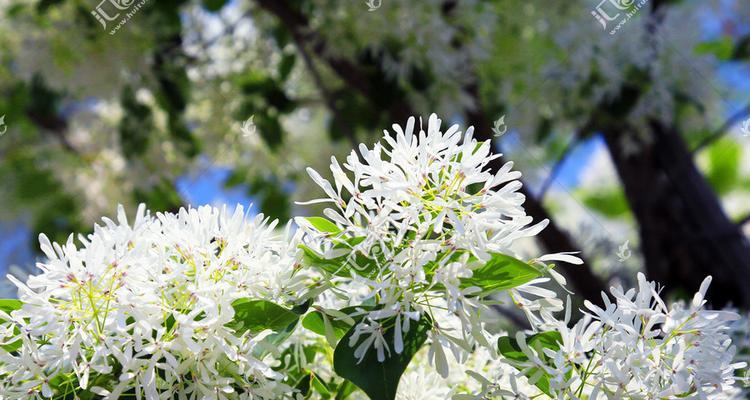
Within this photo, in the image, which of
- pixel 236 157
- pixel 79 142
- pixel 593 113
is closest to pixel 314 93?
pixel 236 157

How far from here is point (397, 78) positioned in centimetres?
170

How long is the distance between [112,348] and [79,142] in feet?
7.47

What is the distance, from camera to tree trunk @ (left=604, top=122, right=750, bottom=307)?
1.91 meters

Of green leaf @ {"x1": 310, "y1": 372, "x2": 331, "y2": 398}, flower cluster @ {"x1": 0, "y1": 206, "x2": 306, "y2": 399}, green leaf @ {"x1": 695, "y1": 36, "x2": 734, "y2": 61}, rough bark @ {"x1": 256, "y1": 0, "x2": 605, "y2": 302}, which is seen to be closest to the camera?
flower cluster @ {"x1": 0, "y1": 206, "x2": 306, "y2": 399}

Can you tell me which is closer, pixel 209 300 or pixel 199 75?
pixel 209 300

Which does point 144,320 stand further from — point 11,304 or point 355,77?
point 355,77

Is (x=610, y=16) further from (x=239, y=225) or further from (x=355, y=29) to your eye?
(x=239, y=225)

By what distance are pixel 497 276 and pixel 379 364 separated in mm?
104

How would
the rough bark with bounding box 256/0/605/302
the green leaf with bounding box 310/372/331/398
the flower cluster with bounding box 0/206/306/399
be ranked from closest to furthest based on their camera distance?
1. the flower cluster with bounding box 0/206/306/399
2. the green leaf with bounding box 310/372/331/398
3. the rough bark with bounding box 256/0/605/302

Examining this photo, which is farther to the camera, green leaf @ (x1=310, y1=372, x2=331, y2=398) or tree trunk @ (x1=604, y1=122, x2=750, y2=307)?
tree trunk @ (x1=604, y1=122, x2=750, y2=307)

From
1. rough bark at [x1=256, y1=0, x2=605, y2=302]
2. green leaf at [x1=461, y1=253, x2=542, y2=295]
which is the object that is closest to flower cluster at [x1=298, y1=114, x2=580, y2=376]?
green leaf at [x1=461, y1=253, x2=542, y2=295]

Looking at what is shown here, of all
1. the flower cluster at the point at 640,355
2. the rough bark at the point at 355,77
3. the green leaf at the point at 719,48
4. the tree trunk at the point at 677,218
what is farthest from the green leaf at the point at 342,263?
the green leaf at the point at 719,48

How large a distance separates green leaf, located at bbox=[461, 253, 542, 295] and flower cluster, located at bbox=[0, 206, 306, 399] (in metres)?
0.13

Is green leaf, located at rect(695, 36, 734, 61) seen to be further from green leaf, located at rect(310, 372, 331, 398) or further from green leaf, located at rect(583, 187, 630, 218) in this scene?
green leaf, located at rect(583, 187, 630, 218)
